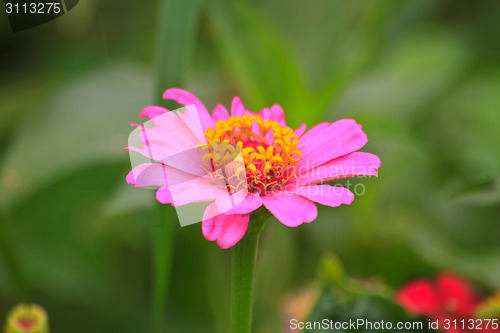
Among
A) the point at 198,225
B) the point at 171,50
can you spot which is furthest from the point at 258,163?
the point at 198,225


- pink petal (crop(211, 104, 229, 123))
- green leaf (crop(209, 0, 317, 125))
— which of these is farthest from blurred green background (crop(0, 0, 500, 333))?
pink petal (crop(211, 104, 229, 123))

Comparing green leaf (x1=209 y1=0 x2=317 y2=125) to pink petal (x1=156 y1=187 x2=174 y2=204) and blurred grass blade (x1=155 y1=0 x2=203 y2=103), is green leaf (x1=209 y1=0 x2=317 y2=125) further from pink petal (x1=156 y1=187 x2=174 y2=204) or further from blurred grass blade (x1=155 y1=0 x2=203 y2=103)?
pink petal (x1=156 y1=187 x2=174 y2=204)

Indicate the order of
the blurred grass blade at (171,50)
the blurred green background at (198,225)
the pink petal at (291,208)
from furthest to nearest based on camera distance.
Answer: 1. the blurred green background at (198,225)
2. the blurred grass blade at (171,50)
3. the pink petal at (291,208)

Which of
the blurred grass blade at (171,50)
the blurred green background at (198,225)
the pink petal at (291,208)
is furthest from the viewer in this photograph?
the blurred green background at (198,225)

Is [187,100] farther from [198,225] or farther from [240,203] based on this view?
[198,225]

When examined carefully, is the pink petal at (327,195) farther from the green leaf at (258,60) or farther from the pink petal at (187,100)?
the green leaf at (258,60)

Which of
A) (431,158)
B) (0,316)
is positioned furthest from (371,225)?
(0,316)

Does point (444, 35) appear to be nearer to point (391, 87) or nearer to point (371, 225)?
point (391, 87)

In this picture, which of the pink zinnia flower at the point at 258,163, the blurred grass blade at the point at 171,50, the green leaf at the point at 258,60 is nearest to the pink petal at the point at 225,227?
the pink zinnia flower at the point at 258,163
